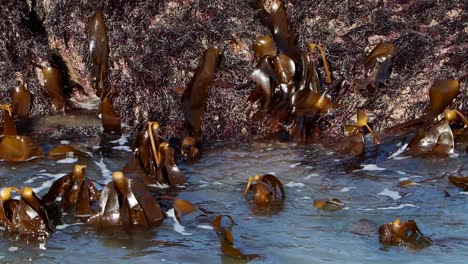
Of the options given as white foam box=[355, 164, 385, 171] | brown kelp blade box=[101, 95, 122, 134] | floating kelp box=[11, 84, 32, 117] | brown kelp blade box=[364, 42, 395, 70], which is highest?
brown kelp blade box=[364, 42, 395, 70]

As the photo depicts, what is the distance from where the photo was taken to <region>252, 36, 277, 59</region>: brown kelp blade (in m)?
4.87

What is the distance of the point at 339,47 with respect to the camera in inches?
201

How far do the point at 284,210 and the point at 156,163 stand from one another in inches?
30.8

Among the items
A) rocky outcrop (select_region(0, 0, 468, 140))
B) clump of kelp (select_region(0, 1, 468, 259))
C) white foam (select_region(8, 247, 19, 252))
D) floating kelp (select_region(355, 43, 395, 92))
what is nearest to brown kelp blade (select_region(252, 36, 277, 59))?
clump of kelp (select_region(0, 1, 468, 259))

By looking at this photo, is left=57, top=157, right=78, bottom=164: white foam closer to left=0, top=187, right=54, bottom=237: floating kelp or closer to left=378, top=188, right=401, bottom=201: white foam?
left=0, top=187, right=54, bottom=237: floating kelp

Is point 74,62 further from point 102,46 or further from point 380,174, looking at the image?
point 380,174

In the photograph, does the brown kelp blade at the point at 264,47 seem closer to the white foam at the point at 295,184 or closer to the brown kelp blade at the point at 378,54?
the brown kelp blade at the point at 378,54

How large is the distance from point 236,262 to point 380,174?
4.58ft

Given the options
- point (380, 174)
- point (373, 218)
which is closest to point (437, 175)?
point (380, 174)

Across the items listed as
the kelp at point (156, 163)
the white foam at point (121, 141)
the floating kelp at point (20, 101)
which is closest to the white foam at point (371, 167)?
the kelp at point (156, 163)

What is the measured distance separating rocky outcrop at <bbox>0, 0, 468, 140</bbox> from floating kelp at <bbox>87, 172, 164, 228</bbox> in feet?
4.88

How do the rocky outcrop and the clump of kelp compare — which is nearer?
the clump of kelp

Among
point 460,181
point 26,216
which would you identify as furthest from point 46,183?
point 460,181

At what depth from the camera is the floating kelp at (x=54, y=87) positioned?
5.22 meters
